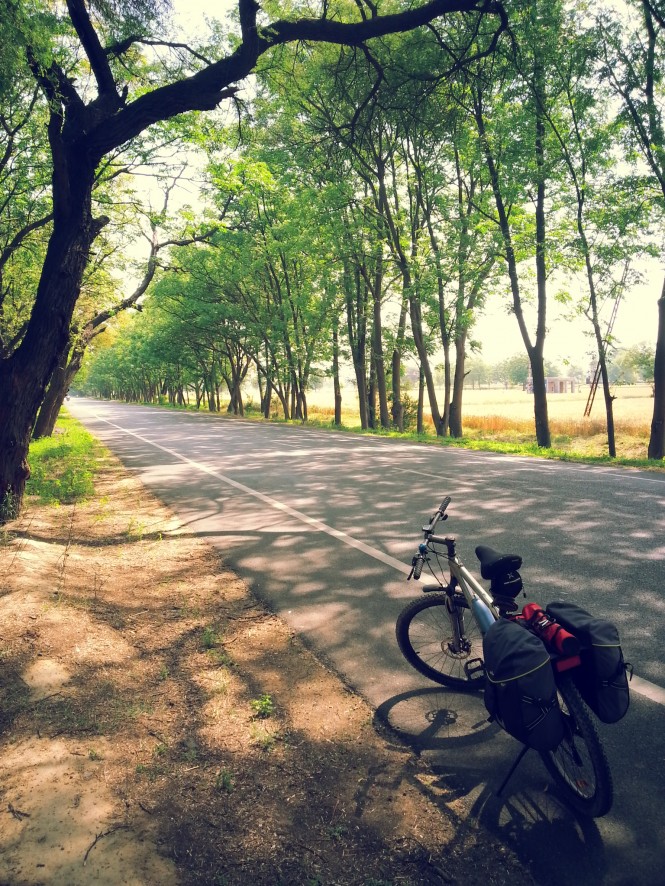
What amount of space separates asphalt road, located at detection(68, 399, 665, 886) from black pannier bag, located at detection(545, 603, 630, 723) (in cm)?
51

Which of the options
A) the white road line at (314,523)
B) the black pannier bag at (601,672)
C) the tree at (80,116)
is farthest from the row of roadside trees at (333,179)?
the black pannier bag at (601,672)

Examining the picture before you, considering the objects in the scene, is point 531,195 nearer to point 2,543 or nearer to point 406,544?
point 406,544

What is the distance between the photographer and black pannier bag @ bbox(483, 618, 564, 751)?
7.72ft

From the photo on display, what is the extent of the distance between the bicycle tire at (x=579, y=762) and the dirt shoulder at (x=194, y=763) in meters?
0.46

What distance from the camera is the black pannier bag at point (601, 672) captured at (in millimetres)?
2379

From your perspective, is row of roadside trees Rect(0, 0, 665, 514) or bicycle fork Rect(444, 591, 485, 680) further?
row of roadside trees Rect(0, 0, 665, 514)

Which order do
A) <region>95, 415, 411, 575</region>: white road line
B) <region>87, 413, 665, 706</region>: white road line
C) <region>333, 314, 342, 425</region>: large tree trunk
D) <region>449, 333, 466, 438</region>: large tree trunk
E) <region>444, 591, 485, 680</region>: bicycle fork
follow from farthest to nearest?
<region>333, 314, 342, 425</region>: large tree trunk, <region>449, 333, 466, 438</region>: large tree trunk, <region>95, 415, 411, 575</region>: white road line, <region>444, 591, 485, 680</region>: bicycle fork, <region>87, 413, 665, 706</region>: white road line

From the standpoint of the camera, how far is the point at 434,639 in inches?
144

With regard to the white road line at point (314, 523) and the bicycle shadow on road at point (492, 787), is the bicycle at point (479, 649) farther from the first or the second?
the white road line at point (314, 523)

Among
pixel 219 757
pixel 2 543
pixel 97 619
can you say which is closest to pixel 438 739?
pixel 219 757

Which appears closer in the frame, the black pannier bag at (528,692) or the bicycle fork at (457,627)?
the black pannier bag at (528,692)

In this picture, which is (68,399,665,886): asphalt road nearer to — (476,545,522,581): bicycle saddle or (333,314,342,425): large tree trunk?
(476,545,522,581): bicycle saddle

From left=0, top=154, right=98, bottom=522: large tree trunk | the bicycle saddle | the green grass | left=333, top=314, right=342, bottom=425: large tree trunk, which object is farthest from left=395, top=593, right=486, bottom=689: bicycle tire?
left=333, top=314, right=342, bottom=425: large tree trunk

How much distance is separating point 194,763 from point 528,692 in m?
1.71
